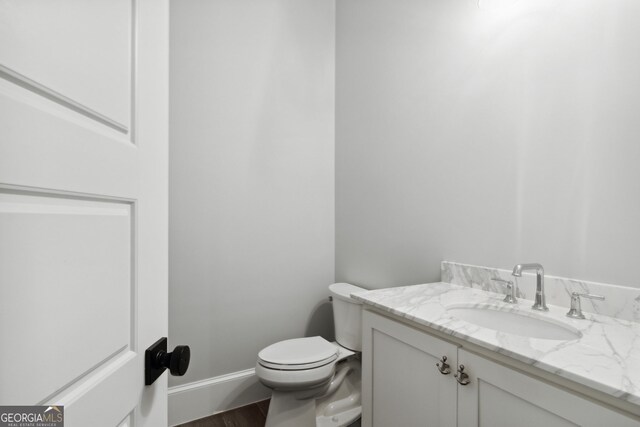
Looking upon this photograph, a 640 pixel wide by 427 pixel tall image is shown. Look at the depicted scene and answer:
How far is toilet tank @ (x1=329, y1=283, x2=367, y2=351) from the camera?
5.62 feet

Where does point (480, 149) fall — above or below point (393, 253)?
above

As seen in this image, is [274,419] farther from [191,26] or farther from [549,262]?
[191,26]

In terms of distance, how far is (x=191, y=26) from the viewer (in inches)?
68.8

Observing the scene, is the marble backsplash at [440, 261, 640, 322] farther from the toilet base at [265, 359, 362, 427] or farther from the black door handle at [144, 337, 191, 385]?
the black door handle at [144, 337, 191, 385]

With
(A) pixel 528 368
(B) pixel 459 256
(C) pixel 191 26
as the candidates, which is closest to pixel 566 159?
(B) pixel 459 256

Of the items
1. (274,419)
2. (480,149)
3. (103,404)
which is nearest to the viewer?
(103,404)

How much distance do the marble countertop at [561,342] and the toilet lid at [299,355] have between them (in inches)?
18.9

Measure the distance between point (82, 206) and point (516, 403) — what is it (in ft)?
3.20

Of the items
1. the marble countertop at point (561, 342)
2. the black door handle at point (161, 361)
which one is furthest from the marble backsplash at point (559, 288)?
the black door handle at point (161, 361)

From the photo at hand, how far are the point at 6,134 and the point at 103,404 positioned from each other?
15.1 inches

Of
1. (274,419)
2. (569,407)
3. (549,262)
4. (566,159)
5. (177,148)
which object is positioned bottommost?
(274,419)

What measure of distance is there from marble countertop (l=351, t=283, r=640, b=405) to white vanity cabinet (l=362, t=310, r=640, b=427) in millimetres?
56

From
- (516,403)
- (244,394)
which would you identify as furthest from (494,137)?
(244,394)

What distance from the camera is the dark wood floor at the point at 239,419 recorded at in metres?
1.66
